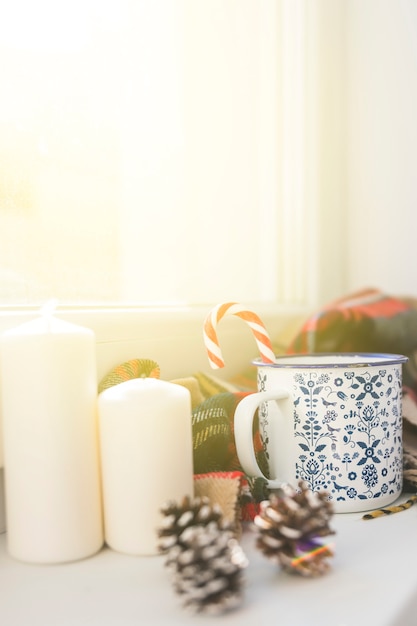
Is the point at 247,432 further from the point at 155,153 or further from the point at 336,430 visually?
the point at 155,153

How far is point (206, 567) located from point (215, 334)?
0.90ft

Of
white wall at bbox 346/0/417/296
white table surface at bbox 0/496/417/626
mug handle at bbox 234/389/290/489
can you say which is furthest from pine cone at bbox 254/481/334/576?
white wall at bbox 346/0/417/296

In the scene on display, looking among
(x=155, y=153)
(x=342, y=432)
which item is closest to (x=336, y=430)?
(x=342, y=432)

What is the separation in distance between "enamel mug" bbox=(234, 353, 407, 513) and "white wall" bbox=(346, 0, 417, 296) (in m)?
0.70

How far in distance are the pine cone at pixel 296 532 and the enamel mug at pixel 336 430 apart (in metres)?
0.12

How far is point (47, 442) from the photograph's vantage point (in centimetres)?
47

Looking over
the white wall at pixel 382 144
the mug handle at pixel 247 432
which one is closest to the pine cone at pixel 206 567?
the mug handle at pixel 247 432

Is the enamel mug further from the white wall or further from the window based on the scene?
the white wall

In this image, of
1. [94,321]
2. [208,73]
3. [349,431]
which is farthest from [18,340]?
[208,73]

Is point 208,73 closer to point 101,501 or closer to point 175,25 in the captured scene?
point 175,25

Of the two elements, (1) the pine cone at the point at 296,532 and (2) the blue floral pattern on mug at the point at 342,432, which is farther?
(2) the blue floral pattern on mug at the point at 342,432

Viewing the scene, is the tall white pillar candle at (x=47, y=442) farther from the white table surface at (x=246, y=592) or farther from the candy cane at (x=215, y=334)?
the candy cane at (x=215, y=334)

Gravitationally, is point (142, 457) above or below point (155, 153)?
below

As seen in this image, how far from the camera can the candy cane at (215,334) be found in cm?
61
